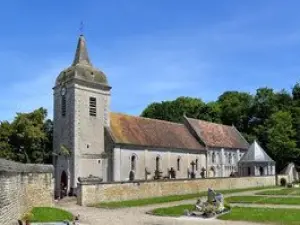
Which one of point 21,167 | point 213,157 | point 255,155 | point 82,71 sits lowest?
point 21,167

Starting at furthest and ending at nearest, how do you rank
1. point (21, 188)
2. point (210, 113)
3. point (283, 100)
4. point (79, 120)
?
point (210, 113) < point (283, 100) < point (79, 120) < point (21, 188)

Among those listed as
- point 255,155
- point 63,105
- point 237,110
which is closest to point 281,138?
point 255,155

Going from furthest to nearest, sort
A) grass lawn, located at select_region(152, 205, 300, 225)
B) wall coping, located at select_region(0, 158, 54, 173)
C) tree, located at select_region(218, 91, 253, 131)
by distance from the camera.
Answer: tree, located at select_region(218, 91, 253, 131), grass lawn, located at select_region(152, 205, 300, 225), wall coping, located at select_region(0, 158, 54, 173)

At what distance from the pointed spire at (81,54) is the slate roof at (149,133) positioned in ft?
22.5

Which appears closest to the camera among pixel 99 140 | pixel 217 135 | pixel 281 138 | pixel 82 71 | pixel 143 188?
pixel 143 188

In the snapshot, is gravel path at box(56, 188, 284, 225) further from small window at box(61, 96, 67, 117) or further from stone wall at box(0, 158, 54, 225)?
small window at box(61, 96, 67, 117)

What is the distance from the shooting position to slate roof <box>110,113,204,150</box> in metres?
46.8

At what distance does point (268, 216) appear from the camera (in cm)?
2186

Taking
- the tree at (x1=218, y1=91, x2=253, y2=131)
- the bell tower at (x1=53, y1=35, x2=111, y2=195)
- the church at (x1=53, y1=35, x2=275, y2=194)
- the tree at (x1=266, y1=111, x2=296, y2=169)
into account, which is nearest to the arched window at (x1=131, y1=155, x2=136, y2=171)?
the church at (x1=53, y1=35, x2=275, y2=194)

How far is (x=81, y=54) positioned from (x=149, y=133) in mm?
12367

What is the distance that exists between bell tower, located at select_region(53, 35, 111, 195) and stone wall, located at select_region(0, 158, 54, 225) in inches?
666

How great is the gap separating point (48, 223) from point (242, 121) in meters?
64.5

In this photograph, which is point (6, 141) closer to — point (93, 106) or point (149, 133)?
point (93, 106)

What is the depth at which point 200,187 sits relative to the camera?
43.2m
